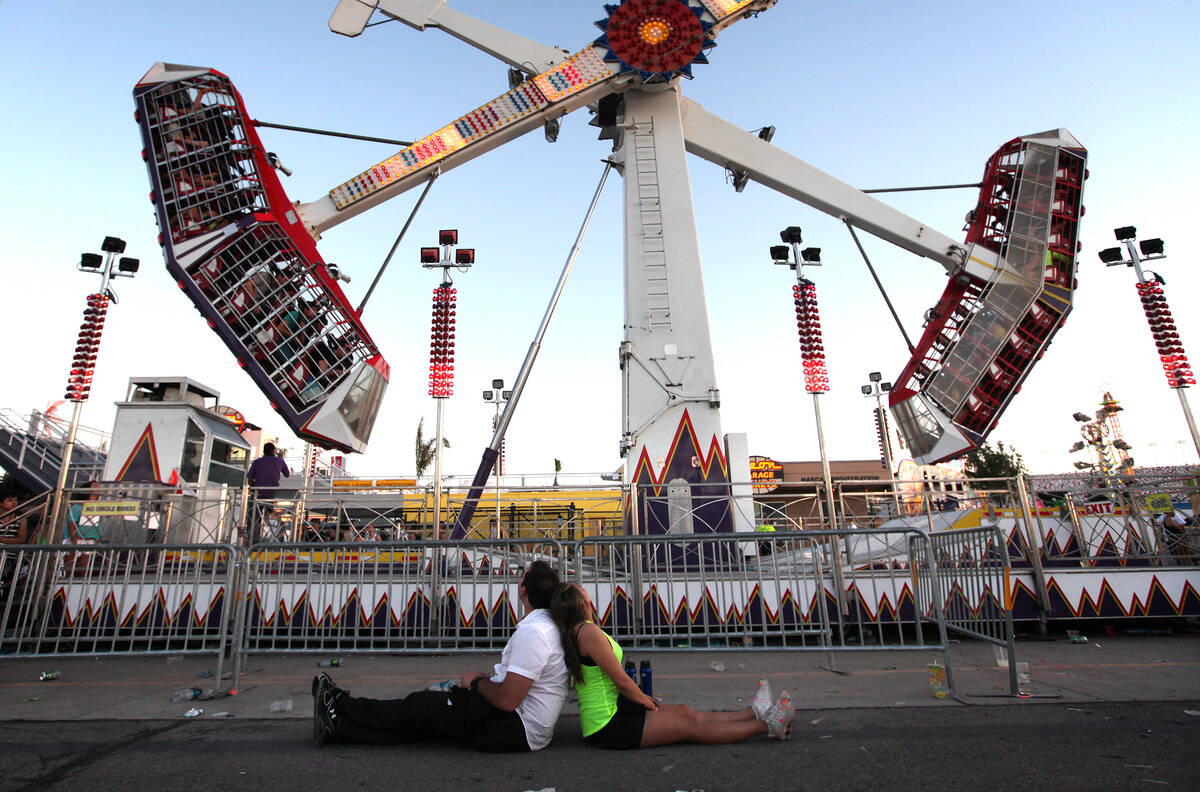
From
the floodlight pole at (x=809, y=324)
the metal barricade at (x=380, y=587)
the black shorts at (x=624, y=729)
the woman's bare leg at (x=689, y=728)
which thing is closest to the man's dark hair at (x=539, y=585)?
the black shorts at (x=624, y=729)

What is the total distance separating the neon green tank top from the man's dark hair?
0.49 m

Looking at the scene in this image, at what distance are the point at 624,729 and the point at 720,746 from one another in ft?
1.95

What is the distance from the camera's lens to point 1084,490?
988 cm

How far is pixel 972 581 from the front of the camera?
17.9 feet

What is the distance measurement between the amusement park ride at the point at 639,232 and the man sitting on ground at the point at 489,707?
321 inches

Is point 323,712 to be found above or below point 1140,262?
below

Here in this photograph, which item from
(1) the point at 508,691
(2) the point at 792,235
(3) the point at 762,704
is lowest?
(3) the point at 762,704

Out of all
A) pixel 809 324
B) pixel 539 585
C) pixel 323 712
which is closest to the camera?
pixel 323 712

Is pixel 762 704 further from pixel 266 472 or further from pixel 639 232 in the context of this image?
pixel 639 232

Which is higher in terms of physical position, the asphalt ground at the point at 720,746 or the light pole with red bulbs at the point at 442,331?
the light pole with red bulbs at the point at 442,331

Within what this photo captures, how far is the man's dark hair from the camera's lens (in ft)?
12.9

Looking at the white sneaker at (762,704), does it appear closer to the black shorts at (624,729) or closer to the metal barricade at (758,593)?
the black shorts at (624,729)

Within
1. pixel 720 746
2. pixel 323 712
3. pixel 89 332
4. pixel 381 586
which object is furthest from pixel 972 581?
pixel 89 332

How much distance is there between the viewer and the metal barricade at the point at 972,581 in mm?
5090
